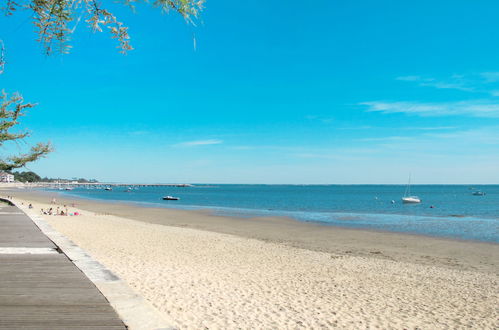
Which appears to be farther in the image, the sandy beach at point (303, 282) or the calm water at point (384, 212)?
the calm water at point (384, 212)

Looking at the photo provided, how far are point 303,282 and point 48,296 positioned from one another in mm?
6980

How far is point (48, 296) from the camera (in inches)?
186

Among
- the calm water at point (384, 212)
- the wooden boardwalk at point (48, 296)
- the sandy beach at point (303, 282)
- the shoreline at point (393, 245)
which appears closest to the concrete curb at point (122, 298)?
the wooden boardwalk at point (48, 296)

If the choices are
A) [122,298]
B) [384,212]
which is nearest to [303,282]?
[122,298]

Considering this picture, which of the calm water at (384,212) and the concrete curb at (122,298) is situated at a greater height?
the concrete curb at (122,298)

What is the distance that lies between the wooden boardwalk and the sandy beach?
5.00 ft

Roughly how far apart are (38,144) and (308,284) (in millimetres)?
21153

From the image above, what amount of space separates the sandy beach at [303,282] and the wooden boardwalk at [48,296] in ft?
5.00

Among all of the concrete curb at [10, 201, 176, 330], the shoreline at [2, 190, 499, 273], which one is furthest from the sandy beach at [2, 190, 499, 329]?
the concrete curb at [10, 201, 176, 330]

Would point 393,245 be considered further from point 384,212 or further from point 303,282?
point 384,212

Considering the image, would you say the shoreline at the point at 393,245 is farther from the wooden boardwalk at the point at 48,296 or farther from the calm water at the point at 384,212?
the wooden boardwalk at the point at 48,296

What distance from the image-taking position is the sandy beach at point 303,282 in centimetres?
709

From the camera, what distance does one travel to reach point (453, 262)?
52.3ft

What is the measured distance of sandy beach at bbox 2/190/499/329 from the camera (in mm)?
7086
